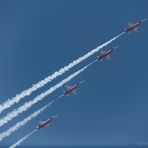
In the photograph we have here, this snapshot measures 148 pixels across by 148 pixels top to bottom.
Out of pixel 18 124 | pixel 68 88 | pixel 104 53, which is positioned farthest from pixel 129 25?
pixel 18 124

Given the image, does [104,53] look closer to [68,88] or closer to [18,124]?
[68,88]

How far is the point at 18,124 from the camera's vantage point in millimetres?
151000

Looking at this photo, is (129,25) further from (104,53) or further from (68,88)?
(68,88)

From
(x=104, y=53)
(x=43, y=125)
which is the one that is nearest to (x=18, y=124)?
(x=43, y=125)

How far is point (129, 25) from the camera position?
155 m

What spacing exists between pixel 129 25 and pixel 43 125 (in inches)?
1150

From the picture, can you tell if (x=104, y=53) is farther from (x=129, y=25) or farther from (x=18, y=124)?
(x=18, y=124)

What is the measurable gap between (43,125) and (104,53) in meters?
20.6

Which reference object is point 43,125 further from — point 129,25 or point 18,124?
point 129,25

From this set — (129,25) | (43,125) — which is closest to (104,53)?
(129,25)

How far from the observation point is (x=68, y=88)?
15038 centimetres

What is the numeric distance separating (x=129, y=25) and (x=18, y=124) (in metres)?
32.9

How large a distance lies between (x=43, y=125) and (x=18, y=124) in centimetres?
556
